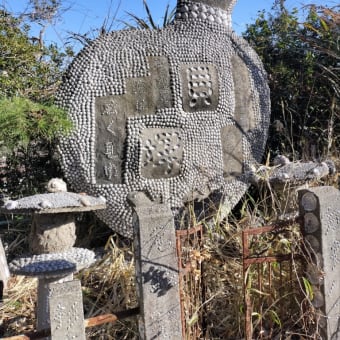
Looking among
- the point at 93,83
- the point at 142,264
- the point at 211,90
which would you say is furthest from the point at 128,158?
the point at 142,264

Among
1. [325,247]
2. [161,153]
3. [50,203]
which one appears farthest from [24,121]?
[325,247]

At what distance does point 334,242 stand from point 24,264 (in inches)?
62.8

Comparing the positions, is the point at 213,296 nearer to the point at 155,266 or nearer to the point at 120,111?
the point at 155,266

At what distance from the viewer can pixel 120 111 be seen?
3199 millimetres

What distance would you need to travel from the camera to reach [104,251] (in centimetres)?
338

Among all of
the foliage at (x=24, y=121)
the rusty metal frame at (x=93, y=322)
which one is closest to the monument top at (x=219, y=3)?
the foliage at (x=24, y=121)

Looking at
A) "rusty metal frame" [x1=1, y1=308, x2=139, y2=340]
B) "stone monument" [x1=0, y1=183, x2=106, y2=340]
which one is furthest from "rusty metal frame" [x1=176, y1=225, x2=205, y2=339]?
"stone monument" [x1=0, y1=183, x2=106, y2=340]

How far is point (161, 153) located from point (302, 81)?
2338 millimetres

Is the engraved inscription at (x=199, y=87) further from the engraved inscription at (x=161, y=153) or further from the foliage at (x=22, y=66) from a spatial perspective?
the foliage at (x=22, y=66)

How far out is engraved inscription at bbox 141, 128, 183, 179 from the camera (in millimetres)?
3188

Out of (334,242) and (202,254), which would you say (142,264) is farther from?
(334,242)

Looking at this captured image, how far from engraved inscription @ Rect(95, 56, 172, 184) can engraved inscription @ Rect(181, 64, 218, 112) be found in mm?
144

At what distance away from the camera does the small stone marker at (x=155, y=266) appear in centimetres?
184

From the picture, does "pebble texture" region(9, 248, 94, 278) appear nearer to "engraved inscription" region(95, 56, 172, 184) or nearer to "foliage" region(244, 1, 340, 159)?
"engraved inscription" region(95, 56, 172, 184)
